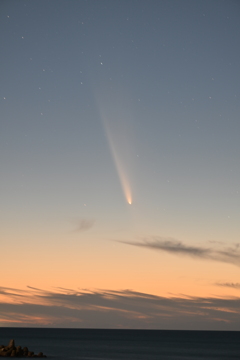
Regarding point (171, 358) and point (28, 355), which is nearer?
point (28, 355)

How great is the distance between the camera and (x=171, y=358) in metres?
87.6

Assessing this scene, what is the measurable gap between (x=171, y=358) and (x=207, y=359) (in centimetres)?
765

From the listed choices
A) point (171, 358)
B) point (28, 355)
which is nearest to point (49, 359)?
point (28, 355)

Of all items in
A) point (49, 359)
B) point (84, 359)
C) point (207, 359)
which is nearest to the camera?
point (49, 359)

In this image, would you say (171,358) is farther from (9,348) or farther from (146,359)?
(9,348)

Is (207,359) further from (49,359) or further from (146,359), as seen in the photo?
(49,359)

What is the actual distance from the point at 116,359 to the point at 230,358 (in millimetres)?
25222

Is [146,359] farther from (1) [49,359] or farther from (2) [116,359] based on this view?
(1) [49,359]

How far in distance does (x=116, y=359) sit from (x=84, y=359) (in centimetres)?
617

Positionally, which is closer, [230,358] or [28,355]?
[28,355]

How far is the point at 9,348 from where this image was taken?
74.1 metres

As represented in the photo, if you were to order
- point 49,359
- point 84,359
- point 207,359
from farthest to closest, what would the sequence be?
point 207,359
point 84,359
point 49,359

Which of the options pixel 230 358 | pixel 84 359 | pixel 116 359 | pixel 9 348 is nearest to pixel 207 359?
pixel 230 358

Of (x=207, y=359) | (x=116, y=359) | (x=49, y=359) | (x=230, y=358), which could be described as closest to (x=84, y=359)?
(x=116, y=359)
